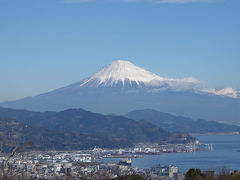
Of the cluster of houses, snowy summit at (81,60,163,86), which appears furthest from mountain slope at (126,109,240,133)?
the cluster of houses

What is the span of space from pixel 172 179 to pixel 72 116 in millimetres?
76054

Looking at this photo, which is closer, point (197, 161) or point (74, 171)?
point (74, 171)

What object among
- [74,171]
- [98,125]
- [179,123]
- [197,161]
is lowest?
[74,171]

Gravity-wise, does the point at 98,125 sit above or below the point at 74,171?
above

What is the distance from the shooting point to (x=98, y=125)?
111062 mm

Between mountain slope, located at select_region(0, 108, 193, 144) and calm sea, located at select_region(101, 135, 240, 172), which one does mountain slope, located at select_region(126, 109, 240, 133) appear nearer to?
mountain slope, located at select_region(0, 108, 193, 144)

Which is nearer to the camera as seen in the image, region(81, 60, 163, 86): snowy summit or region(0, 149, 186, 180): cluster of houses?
region(0, 149, 186, 180): cluster of houses

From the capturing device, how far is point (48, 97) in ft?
550

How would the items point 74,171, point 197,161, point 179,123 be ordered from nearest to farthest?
1. point 74,171
2. point 197,161
3. point 179,123

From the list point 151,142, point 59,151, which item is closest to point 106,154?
point 59,151

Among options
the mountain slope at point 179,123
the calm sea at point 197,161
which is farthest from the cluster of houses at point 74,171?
the mountain slope at point 179,123

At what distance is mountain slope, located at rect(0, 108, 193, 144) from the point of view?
105250 mm

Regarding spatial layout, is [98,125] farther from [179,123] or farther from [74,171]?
[74,171]

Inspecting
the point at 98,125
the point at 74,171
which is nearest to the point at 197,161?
the point at 74,171
